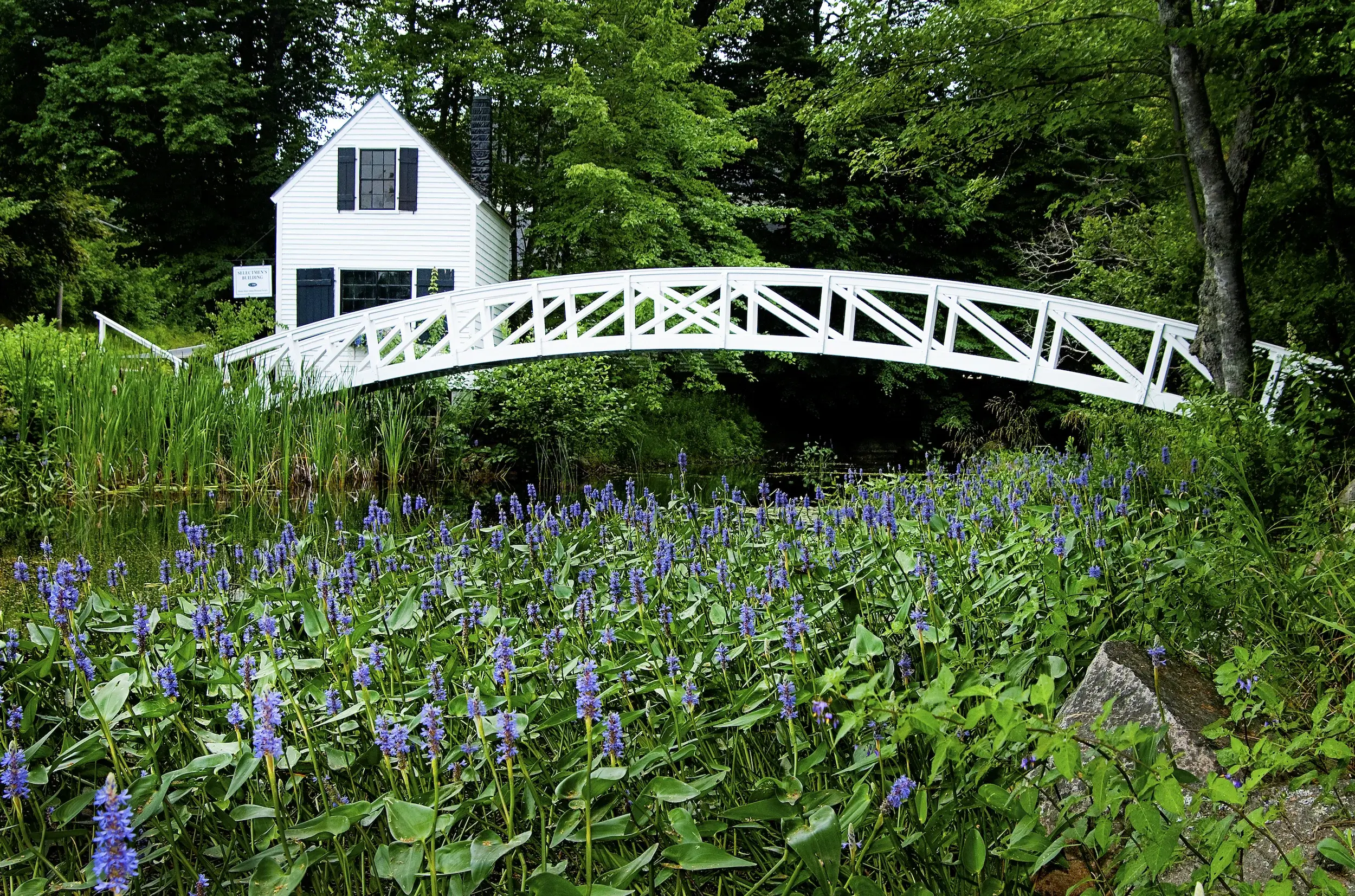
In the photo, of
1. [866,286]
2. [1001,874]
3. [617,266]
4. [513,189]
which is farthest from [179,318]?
[1001,874]

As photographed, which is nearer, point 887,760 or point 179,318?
point 887,760

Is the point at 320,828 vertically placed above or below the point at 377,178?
below

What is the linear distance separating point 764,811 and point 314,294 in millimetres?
17302

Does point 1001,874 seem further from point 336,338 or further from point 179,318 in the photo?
point 179,318

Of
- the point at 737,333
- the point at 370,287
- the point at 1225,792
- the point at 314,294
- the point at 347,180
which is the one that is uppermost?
the point at 347,180

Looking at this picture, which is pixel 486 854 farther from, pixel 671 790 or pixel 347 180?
pixel 347 180

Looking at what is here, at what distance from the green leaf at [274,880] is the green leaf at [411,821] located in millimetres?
202

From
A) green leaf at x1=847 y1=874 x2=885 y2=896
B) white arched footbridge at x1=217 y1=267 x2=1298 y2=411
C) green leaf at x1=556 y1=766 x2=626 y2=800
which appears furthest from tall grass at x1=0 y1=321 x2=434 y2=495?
green leaf at x1=847 y1=874 x2=885 y2=896

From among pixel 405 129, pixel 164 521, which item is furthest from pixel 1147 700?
pixel 405 129

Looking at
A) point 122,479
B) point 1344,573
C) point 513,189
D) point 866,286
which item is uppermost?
point 513,189

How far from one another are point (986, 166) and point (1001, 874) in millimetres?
21238

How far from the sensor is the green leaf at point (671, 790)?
146 centimetres

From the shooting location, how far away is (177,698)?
210 centimetres

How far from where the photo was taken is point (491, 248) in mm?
18203
